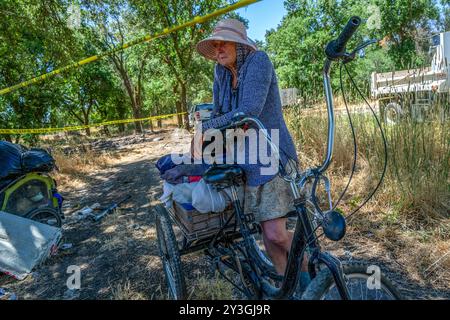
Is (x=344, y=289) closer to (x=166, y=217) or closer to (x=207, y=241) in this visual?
(x=207, y=241)

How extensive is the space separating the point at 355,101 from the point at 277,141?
149 inches

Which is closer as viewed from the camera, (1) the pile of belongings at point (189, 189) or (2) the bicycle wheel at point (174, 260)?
(1) the pile of belongings at point (189, 189)

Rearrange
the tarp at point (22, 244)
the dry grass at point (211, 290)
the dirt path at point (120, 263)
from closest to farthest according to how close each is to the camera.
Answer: the dry grass at point (211, 290)
the dirt path at point (120, 263)
the tarp at point (22, 244)

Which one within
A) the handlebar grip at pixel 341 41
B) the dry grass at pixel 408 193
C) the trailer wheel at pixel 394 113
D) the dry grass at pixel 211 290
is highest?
the handlebar grip at pixel 341 41

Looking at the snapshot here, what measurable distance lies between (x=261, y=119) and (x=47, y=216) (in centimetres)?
354

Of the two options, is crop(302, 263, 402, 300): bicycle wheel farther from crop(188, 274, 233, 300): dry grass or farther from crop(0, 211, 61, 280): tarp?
crop(0, 211, 61, 280): tarp

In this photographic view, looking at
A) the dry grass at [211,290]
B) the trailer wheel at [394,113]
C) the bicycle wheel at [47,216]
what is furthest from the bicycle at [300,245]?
the trailer wheel at [394,113]

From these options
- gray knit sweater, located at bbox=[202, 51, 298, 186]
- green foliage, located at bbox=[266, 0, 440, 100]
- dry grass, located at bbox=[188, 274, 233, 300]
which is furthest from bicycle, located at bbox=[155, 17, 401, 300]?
green foliage, located at bbox=[266, 0, 440, 100]

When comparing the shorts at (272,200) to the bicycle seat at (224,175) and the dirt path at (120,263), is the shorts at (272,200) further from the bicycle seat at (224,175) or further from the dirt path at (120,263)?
the dirt path at (120,263)

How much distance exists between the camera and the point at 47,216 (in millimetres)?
4270

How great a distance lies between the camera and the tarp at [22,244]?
11.1ft

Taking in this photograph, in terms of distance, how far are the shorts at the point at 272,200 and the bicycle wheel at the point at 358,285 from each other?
2.16 feet

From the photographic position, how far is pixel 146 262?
11.7 feet

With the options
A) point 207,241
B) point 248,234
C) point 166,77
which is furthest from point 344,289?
point 166,77
